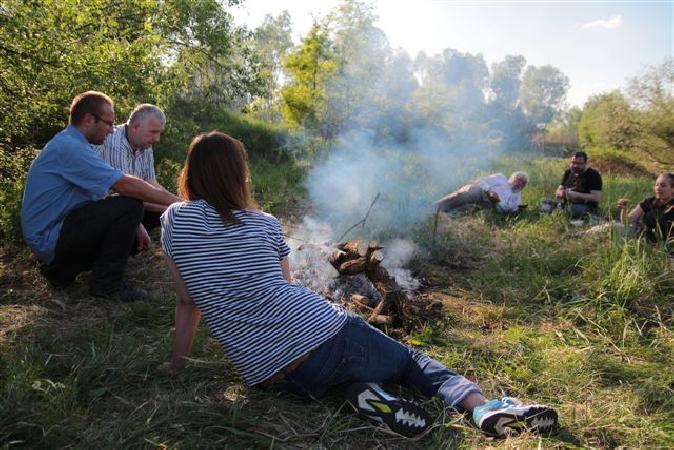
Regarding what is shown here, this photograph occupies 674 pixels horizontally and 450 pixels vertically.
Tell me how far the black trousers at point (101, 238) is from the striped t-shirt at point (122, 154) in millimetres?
686

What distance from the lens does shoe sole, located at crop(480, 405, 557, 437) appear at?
193cm

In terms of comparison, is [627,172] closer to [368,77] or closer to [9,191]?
[368,77]

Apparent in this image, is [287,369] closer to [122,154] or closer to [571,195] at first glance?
[122,154]

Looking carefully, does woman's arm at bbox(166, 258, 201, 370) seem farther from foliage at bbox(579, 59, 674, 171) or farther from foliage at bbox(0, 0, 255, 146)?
foliage at bbox(579, 59, 674, 171)

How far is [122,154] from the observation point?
377 cm

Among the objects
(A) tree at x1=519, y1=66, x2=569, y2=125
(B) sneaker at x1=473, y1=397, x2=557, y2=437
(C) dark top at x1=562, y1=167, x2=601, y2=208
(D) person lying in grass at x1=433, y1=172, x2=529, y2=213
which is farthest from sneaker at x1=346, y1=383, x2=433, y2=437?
(A) tree at x1=519, y1=66, x2=569, y2=125

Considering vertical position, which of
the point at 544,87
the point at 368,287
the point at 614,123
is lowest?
the point at 368,287

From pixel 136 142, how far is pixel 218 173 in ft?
7.26

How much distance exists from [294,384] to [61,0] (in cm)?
320

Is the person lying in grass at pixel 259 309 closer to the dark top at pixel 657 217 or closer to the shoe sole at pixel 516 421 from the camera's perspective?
the shoe sole at pixel 516 421

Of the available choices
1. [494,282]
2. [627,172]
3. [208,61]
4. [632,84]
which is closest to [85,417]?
[494,282]

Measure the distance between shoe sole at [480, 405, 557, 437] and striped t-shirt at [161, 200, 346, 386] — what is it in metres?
0.75

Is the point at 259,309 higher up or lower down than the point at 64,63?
lower down

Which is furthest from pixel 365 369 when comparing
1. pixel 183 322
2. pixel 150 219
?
pixel 150 219
